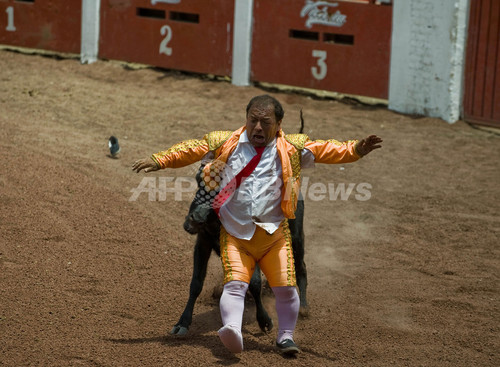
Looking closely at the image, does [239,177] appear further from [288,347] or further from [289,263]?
[288,347]

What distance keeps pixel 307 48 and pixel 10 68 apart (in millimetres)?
4883

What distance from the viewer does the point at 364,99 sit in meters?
12.6

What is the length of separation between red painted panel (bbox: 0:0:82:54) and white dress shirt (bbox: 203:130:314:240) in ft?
32.7

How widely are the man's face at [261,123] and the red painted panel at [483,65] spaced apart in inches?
283

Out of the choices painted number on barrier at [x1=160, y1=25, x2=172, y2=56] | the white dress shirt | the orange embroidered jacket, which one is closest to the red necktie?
the white dress shirt

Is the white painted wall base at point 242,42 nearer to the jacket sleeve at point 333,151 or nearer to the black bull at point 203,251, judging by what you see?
the black bull at point 203,251

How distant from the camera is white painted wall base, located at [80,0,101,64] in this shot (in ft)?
46.2

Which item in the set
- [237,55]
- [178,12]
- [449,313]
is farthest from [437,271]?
[178,12]

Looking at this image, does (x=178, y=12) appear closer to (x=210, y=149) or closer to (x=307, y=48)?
(x=307, y=48)

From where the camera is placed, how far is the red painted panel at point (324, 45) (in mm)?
12133

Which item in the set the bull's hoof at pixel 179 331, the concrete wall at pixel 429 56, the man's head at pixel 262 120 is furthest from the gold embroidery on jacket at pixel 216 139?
the concrete wall at pixel 429 56

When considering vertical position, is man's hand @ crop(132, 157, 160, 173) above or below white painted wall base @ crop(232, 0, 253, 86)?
below

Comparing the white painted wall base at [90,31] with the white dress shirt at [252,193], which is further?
the white painted wall base at [90,31]

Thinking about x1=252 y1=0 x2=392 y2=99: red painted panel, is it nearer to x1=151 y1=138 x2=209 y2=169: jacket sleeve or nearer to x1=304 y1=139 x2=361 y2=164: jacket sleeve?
x1=304 y1=139 x2=361 y2=164: jacket sleeve
